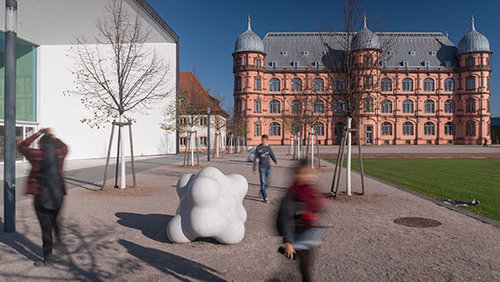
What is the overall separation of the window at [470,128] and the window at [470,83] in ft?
21.7

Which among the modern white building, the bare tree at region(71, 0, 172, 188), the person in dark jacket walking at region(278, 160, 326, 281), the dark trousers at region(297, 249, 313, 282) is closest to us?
the person in dark jacket walking at region(278, 160, 326, 281)

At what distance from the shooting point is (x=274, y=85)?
7550 cm

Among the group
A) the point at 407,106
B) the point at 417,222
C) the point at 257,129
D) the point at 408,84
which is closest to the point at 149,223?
the point at 417,222

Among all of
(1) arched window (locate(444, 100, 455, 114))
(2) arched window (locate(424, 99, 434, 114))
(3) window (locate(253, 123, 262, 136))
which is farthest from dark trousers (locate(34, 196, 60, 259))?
(1) arched window (locate(444, 100, 455, 114))

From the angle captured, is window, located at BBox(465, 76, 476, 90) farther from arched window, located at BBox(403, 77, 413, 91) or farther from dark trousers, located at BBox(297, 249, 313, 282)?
dark trousers, located at BBox(297, 249, 313, 282)

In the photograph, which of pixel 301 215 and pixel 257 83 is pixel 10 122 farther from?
pixel 257 83

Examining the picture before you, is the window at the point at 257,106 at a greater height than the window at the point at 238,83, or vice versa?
the window at the point at 238,83

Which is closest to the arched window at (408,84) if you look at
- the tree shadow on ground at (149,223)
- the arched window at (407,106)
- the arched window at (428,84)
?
the arched window at (407,106)

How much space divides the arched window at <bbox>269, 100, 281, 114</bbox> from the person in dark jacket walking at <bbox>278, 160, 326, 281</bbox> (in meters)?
71.9

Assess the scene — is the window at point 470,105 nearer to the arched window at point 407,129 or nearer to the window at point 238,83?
the arched window at point 407,129

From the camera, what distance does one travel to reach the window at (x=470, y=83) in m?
72.8

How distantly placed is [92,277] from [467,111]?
81.8m

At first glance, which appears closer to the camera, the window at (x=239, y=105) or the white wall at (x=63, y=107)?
the white wall at (x=63, y=107)

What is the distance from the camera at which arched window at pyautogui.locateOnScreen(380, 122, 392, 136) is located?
73438mm
